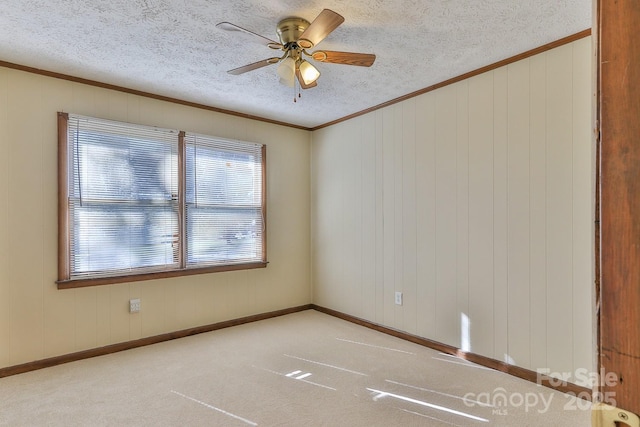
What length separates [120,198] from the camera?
3.22m

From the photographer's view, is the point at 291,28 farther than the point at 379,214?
No

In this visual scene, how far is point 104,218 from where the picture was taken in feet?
10.3

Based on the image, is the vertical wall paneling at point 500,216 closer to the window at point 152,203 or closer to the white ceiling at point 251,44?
the white ceiling at point 251,44

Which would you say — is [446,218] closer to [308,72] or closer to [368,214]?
[368,214]

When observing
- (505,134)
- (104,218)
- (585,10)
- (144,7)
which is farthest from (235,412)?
(585,10)

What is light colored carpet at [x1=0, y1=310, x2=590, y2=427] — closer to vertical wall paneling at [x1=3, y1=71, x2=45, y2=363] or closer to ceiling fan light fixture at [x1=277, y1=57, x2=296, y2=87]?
vertical wall paneling at [x1=3, y1=71, x2=45, y2=363]

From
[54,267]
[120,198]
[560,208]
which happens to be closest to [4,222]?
[54,267]

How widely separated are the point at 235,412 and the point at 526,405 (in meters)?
1.90

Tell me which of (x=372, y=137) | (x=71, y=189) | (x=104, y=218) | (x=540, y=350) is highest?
(x=372, y=137)

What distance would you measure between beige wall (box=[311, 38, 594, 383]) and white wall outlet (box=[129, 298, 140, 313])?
2270mm

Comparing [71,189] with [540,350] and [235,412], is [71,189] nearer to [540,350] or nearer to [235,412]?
[235,412]

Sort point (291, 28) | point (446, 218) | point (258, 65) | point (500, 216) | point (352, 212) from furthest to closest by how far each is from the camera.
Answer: point (352, 212) < point (446, 218) < point (500, 216) < point (258, 65) < point (291, 28)

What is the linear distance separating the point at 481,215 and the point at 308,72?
1829mm

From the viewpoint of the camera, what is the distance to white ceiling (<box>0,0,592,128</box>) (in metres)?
2.04
